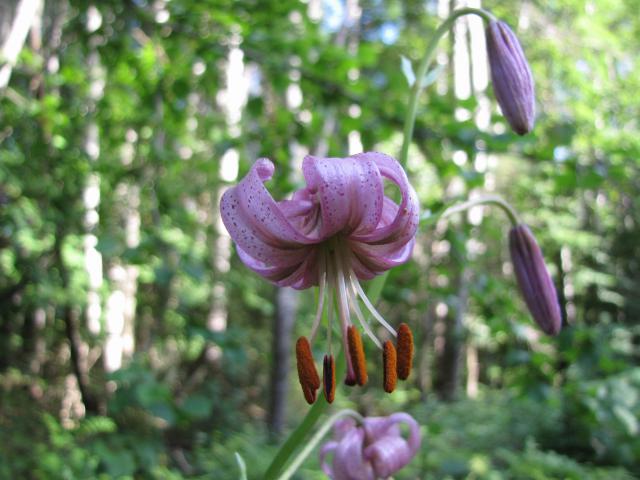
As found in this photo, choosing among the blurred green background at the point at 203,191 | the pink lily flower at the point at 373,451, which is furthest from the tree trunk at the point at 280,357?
the pink lily flower at the point at 373,451

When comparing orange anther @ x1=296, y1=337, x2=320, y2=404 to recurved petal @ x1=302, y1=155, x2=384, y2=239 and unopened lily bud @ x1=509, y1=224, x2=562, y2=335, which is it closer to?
recurved petal @ x1=302, y1=155, x2=384, y2=239

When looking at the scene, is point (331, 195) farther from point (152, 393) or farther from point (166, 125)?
Result: point (166, 125)

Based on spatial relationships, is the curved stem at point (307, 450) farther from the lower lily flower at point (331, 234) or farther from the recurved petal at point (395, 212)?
the recurved petal at point (395, 212)

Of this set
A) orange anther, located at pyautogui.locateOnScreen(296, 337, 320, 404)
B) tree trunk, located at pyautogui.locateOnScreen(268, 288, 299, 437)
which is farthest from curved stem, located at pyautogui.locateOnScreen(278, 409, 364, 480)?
tree trunk, located at pyautogui.locateOnScreen(268, 288, 299, 437)

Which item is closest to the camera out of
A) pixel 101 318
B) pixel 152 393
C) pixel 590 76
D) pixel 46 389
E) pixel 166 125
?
pixel 152 393

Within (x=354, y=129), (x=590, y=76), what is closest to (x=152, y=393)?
(x=354, y=129)

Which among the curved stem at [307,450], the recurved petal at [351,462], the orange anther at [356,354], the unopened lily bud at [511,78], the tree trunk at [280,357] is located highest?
the unopened lily bud at [511,78]
